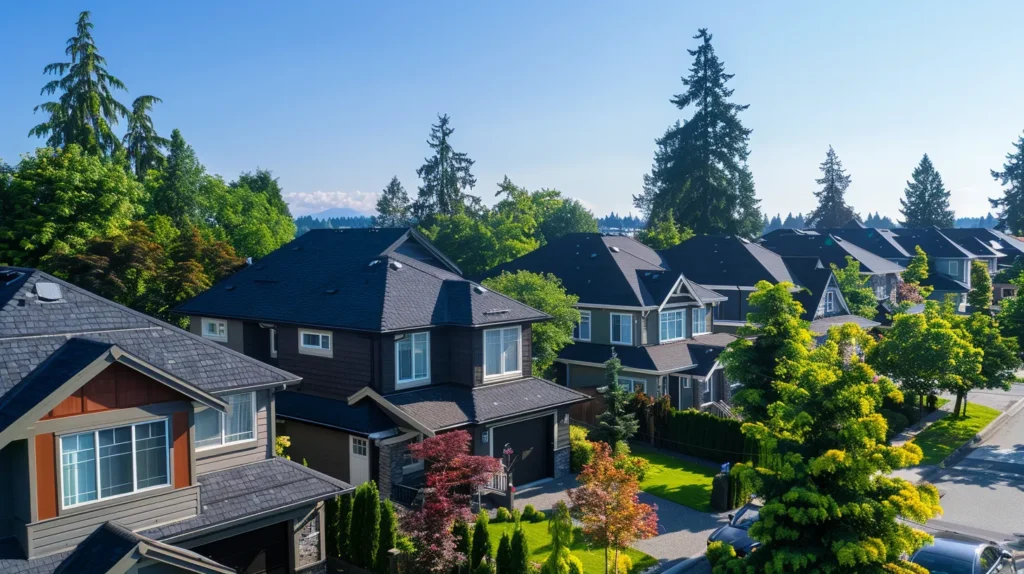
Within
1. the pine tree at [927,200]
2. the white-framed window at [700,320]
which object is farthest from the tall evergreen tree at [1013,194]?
the white-framed window at [700,320]

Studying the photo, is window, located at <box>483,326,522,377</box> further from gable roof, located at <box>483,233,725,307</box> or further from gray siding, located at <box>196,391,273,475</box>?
Result: gable roof, located at <box>483,233,725,307</box>

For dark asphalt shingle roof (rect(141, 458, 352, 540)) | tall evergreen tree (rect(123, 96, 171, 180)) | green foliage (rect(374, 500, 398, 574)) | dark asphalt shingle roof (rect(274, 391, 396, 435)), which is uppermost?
tall evergreen tree (rect(123, 96, 171, 180))

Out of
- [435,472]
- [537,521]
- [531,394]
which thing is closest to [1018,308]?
[531,394]

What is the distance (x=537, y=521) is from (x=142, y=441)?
38.1 feet

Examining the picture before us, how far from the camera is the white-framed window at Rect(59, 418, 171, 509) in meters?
13.9

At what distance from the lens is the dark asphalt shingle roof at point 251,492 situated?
15.3 meters

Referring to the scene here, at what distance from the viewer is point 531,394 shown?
2677 centimetres

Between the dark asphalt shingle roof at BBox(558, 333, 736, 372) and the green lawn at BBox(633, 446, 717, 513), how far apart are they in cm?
483

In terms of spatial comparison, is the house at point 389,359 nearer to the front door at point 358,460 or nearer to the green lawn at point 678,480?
the front door at point 358,460

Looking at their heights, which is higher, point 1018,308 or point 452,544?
point 1018,308

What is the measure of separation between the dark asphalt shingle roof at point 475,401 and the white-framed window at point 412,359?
0.44m

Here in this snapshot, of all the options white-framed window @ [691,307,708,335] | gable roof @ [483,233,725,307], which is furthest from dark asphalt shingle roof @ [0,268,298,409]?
white-framed window @ [691,307,708,335]

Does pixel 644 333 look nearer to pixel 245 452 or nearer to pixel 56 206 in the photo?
pixel 245 452

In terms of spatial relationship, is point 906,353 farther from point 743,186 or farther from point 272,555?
point 743,186
